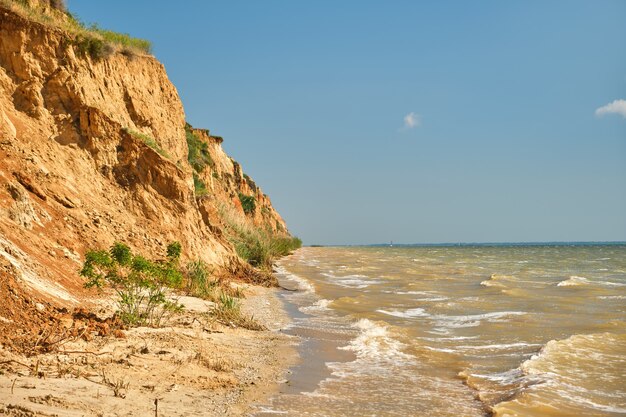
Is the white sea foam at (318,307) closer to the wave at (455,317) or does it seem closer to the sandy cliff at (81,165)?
the wave at (455,317)

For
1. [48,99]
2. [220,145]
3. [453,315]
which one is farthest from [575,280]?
[220,145]

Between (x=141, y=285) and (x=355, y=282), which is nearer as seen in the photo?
(x=141, y=285)

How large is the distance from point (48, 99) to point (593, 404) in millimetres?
15365

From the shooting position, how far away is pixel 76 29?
17188 mm

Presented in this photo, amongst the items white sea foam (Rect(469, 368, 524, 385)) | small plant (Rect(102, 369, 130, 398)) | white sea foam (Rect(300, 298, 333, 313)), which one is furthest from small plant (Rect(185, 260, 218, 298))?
small plant (Rect(102, 369, 130, 398))

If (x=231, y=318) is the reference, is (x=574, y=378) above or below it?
below

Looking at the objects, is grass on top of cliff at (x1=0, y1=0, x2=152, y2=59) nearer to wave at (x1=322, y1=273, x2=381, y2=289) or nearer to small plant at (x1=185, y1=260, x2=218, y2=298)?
small plant at (x1=185, y1=260, x2=218, y2=298)

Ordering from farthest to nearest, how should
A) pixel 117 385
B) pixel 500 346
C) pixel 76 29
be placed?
pixel 76 29
pixel 500 346
pixel 117 385

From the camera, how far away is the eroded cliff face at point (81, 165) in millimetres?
11366

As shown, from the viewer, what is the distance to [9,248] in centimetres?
900

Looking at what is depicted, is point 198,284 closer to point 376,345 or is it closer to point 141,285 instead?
point 141,285

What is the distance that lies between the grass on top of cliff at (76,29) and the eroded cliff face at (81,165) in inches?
11.2

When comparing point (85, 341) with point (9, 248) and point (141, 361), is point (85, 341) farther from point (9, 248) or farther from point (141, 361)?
point (9, 248)

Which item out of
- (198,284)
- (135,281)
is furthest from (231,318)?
(198,284)
